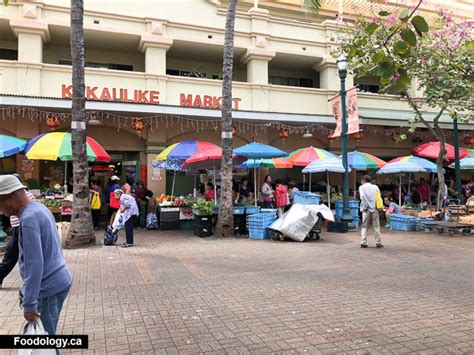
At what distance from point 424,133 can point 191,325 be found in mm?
18063

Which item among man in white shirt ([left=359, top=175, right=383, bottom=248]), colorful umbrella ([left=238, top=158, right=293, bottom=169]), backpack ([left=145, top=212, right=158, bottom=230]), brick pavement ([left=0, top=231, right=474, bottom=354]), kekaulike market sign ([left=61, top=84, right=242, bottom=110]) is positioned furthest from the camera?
colorful umbrella ([left=238, top=158, right=293, bottom=169])

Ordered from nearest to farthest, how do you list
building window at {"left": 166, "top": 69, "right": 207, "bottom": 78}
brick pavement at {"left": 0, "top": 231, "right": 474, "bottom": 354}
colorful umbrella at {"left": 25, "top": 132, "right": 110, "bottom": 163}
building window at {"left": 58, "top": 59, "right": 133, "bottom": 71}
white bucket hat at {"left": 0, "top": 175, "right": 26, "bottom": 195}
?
white bucket hat at {"left": 0, "top": 175, "right": 26, "bottom": 195}
brick pavement at {"left": 0, "top": 231, "right": 474, "bottom": 354}
colorful umbrella at {"left": 25, "top": 132, "right": 110, "bottom": 163}
building window at {"left": 58, "top": 59, "right": 133, "bottom": 71}
building window at {"left": 166, "top": 69, "right": 207, "bottom": 78}

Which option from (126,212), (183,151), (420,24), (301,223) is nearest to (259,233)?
(301,223)

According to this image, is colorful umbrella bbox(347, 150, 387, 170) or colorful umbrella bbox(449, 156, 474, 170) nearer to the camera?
colorful umbrella bbox(347, 150, 387, 170)

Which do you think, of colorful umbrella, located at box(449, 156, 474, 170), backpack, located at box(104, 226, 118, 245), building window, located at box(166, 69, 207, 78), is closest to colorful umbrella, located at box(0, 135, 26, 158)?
backpack, located at box(104, 226, 118, 245)

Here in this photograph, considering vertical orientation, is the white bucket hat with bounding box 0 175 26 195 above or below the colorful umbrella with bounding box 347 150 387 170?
below

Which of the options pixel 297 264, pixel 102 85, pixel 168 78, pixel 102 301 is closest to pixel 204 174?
pixel 168 78

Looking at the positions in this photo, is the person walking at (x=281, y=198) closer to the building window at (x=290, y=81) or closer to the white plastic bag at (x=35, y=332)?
the building window at (x=290, y=81)

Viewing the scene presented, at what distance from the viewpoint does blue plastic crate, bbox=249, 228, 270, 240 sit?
10.9m

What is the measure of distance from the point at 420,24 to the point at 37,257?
3.48m

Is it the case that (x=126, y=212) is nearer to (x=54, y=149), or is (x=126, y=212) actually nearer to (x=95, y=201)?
(x=54, y=149)

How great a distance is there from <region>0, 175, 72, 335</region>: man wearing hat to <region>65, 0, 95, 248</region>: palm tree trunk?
6929 mm

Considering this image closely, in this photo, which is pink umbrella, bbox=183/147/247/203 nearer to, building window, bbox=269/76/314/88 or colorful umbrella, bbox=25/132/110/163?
colorful umbrella, bbox=25/132/110/163

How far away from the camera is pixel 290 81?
62.6ft
